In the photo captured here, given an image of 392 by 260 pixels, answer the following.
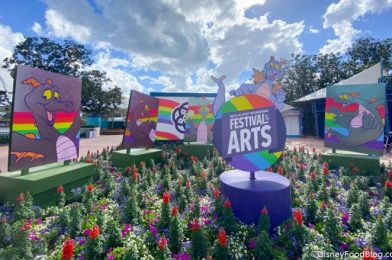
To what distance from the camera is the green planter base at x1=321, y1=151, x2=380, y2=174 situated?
7.02 m

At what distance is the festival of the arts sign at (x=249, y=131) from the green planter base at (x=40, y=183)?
4.04 meters

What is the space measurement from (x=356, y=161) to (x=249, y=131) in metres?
5.54

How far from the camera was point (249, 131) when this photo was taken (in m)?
4.28

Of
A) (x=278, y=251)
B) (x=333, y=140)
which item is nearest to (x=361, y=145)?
(x=333, y=140)

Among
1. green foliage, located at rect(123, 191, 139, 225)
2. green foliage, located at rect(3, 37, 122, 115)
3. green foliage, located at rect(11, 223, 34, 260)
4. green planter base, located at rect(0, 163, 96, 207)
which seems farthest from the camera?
green foliage, located at rect(3, 37, 122, 115)

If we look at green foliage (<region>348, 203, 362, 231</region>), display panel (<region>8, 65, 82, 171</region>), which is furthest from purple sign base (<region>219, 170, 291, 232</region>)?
display panel (<region>8, 65, 82, 171</region>)

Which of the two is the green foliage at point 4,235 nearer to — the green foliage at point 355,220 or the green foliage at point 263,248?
the green foliage at point 263,248

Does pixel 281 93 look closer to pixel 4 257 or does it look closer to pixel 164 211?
pixel 164 211

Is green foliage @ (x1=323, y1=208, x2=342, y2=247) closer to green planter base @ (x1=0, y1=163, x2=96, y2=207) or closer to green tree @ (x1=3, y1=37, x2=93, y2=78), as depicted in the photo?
green planter base @ (x1=0, y1=163, x2=96, y2=207)

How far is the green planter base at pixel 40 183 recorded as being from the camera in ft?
14.7

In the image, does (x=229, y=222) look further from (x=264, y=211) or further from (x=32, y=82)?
(x=32, y=82)

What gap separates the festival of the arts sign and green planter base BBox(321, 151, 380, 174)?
4931 millimetres

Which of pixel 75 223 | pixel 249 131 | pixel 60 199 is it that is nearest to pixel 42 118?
pixel 60 199

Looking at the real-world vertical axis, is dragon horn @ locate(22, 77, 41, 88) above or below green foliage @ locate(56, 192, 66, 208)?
above
